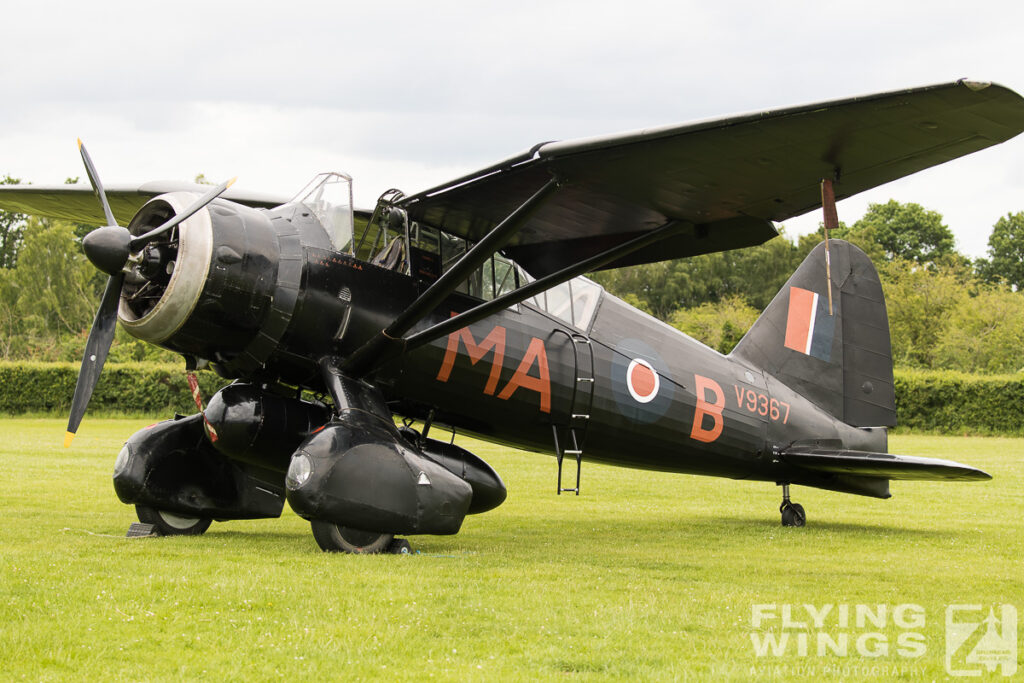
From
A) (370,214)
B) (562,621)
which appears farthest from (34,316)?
(562,621)

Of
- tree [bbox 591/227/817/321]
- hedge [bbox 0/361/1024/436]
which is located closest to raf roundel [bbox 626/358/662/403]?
hedge [bbox 0/361/1024/436]

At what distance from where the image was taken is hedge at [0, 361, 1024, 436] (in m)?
37.2

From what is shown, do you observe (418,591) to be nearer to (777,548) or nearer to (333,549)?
(333,549)

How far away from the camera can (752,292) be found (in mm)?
69688

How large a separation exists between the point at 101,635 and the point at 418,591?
1.97 metres

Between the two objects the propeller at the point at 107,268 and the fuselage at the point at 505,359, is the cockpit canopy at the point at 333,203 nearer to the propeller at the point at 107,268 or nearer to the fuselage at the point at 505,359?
the fuselage at the point at 505,359

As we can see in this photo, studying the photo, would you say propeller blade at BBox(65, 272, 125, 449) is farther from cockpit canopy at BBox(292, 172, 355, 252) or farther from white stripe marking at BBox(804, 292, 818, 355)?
white stripe marking at BBox(804, 292, 818, 355)

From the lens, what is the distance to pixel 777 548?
943 cm

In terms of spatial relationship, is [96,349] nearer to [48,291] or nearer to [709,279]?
[48,291]

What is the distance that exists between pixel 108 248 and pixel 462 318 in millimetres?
2811

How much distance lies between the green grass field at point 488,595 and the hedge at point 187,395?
26.9 metres

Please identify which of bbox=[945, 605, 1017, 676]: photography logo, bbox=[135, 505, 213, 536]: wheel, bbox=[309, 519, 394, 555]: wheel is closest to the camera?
bbox=[945, 605, 1017, 676]: photography logo

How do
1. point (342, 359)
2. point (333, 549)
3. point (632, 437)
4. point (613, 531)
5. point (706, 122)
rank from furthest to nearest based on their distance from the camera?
point (613, 531), point (632, 437), point (342, 359), point (333, 549), point (706, 122)

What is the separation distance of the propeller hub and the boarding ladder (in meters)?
4.09
